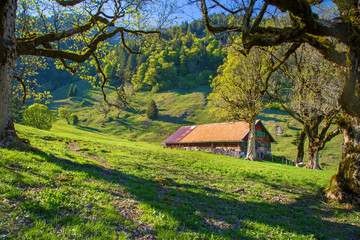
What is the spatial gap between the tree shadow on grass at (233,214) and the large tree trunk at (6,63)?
250 cm

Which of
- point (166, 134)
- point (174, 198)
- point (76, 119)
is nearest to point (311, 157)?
point (174, 198)

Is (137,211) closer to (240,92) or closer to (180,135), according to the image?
(240,92)

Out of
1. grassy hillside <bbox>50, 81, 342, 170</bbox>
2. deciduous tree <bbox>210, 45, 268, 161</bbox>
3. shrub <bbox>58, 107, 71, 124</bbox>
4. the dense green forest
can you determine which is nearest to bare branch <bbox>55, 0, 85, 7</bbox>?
deciduous tree <bbox>210, 45, 268, 161</bbox>

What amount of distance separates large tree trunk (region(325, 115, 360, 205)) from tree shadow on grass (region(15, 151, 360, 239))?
1062 mm

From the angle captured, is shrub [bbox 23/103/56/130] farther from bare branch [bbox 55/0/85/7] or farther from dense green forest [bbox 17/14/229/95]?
dense green forest [bbox 17/14/229/95]

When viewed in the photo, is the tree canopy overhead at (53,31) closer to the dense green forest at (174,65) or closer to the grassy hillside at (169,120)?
the grassy hillside at (169,120)

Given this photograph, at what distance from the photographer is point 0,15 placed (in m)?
9.70

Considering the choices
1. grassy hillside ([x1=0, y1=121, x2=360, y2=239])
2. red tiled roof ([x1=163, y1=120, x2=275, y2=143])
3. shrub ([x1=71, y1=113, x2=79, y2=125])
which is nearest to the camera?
grassy hillside ([x1=0, y1=121, x2=360, y2=239])

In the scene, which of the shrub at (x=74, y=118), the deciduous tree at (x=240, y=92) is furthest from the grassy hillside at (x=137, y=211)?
the shrub at (x=74, y=118)

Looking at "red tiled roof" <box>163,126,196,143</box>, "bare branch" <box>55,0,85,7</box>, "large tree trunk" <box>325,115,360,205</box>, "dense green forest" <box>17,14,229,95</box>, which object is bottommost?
"red tiled roof" <box>163,126,196,143</box>

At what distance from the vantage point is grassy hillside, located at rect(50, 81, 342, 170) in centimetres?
6450

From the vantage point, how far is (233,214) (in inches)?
291

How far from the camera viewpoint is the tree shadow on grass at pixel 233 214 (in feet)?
19.5

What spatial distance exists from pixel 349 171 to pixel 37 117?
6580cm
